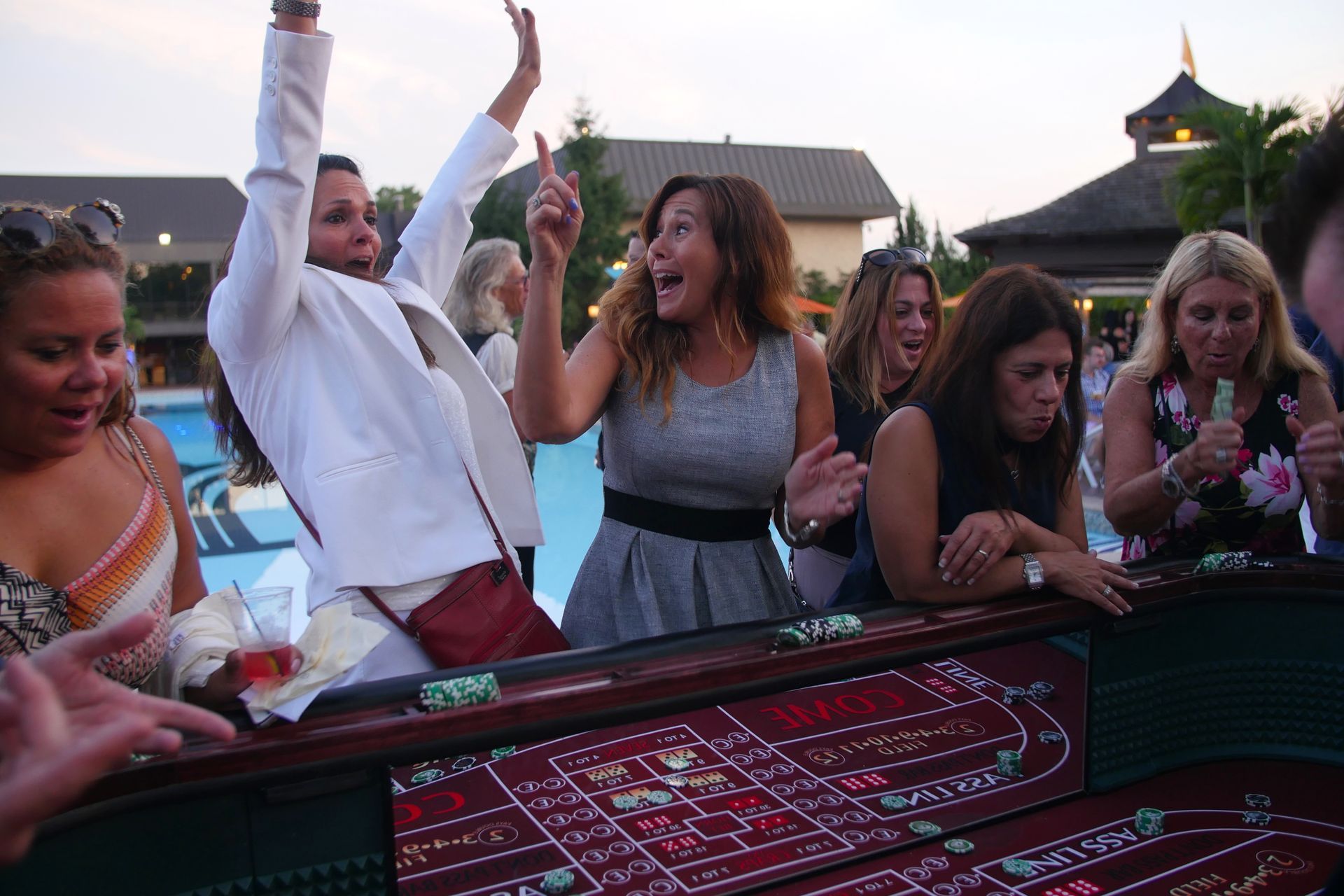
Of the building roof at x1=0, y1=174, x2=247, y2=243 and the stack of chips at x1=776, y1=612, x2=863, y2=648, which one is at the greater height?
the building roof at x1=0, y1=174, x2=247, y2=243

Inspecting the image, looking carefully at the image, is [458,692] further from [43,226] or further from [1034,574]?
[1034,574]

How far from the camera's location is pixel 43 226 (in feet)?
4.14

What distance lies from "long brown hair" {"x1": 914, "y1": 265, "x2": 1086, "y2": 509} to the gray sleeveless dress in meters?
0.34

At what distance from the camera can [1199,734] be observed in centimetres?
187

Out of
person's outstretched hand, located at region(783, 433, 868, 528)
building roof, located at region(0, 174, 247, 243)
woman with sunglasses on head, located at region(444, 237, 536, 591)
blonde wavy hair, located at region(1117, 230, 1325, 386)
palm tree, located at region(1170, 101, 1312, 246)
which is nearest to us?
person's outstretched hand, located at region(783, 433, 868, 528)

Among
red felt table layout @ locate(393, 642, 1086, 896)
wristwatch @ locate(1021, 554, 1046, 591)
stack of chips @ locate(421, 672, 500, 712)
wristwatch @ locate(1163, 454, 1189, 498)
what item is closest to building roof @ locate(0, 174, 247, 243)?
red felt table layout @ locate(393, 642, 1086, 896)

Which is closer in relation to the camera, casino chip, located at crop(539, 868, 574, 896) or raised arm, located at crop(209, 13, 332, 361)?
casino chip, located at crop(539, 868, 574, 896)

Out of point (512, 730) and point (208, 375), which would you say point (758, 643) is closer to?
point (512, 730)

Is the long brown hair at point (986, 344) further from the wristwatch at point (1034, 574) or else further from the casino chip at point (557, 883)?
the casino chip at point (557, 883)

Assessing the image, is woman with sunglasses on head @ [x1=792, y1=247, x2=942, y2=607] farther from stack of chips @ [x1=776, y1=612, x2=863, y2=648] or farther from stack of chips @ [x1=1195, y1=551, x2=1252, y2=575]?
stack of chips @ [x1=776, y1=612, x2=863, y2=648]

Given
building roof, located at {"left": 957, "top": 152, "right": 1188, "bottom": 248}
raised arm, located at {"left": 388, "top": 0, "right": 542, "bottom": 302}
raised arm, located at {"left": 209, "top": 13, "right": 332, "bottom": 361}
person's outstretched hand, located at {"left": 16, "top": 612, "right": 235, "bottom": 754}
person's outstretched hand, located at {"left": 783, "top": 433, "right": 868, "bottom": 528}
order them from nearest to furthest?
person's outstretched hand, located at {"left": 16, "top": 612, "right": 235, "bottom": 754} < raised arm, located at {"left": 209, "top": 13, "right": 332, "bottom": 361} < person's outstretched hand, located at {"left": 783, "top": 433, "right": 868, "bottom": 528} < raised arm, located at {"left": 388, "top": 0, "right": 542, "bottom": 302} < building roof, located at {"left": 957, "top": 152, "right": 1188, "bottom": 248}

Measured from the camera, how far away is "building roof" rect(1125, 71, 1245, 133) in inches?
883

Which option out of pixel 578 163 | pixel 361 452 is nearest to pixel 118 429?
pixel 361 452

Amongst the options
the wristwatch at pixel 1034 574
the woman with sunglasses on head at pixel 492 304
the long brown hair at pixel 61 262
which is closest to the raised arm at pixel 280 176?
the long brown hair at pixel 61 262
